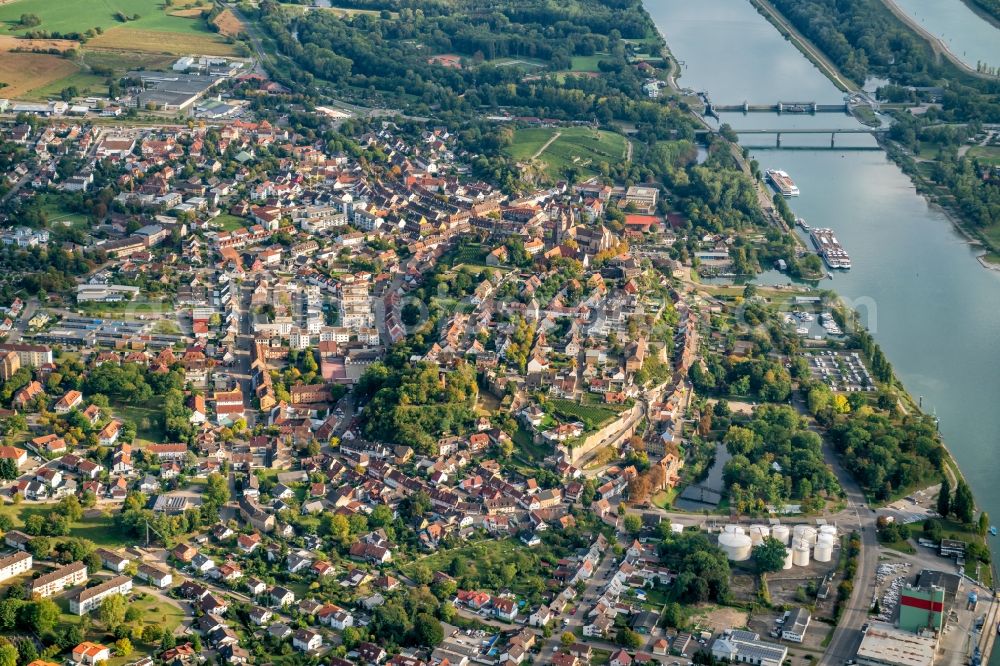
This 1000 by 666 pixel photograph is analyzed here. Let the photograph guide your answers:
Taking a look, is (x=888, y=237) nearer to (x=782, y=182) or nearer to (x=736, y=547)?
(x=782, y=182)

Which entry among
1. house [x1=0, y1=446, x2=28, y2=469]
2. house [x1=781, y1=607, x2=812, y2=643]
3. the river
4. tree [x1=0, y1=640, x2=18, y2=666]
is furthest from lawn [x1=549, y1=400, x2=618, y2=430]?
the river

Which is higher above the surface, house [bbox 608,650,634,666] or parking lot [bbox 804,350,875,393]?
house [bbox 608,650,634,666]

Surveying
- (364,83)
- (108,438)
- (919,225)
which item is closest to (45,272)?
(108,438)

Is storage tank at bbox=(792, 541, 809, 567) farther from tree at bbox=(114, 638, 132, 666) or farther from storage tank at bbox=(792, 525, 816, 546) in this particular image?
tree at bbox=(114, 638, 132, 666)

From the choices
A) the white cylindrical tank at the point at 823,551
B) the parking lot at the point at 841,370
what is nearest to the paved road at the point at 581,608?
the white cylindrical tank at the point at 823,551

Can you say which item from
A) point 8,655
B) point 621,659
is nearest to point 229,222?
point 8,655

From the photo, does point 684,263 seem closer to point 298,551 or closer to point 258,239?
point 258,239
